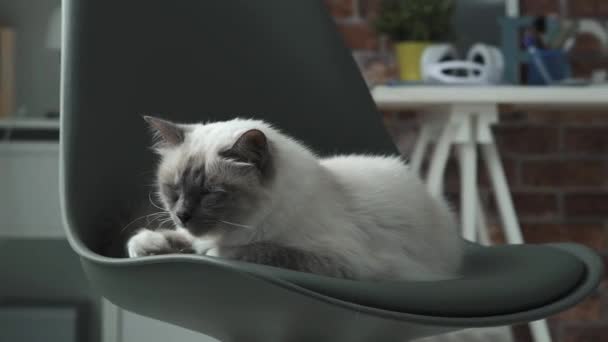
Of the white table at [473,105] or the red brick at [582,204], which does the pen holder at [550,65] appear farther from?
the red brick at [582,204]

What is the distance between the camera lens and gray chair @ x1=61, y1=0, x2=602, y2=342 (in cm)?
72

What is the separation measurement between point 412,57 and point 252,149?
46.4 inches

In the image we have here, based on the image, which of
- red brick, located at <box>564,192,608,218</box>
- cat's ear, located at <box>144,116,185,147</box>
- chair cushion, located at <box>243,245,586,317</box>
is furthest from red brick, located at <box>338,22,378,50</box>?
cat's ear, located at <box>144,116,185,147</box>

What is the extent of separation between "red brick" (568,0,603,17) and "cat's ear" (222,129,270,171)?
1.57 meters

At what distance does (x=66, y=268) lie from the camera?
1.95 metres

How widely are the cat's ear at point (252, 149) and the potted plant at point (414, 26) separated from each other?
1154 millimetres

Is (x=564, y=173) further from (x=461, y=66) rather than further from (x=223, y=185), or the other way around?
(x=223, y=185)

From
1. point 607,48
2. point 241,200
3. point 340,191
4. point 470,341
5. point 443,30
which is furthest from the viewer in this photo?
point 607,48

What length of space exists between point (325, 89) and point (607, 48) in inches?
45.7

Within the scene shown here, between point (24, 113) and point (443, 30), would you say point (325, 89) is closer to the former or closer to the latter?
point (443, 30)

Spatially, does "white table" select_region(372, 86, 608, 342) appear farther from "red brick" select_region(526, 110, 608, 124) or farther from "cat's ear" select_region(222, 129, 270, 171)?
"cat's ear" select_region(222, 129, 270, 171)

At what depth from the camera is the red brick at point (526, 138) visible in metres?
2.06

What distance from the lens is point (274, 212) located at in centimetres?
82

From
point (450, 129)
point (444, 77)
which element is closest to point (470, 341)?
point (450, 129)
